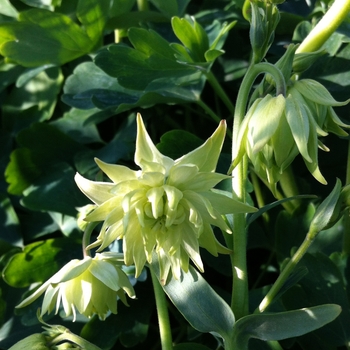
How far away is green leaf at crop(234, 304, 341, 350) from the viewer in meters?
0.55

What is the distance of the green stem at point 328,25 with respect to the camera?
0.64 m

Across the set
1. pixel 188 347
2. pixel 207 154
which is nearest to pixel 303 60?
pixel 207 154

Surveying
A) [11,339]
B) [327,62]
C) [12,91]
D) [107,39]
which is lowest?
[11,339]

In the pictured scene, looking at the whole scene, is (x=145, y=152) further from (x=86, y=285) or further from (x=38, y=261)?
(x=38, y=261)

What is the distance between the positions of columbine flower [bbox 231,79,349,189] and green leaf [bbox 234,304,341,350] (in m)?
0.13

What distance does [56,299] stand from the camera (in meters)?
0.64

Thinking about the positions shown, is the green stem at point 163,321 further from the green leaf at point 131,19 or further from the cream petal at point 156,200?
the green leaf at point 131,19

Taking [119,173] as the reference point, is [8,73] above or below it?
below

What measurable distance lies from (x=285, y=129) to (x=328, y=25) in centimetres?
18

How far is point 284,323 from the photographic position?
0.57 metres

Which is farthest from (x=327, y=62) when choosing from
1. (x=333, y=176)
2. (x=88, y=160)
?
(x=88, y=160)

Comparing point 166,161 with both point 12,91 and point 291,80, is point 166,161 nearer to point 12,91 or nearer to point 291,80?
point 291,80

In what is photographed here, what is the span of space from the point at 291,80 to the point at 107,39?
24.2 inches

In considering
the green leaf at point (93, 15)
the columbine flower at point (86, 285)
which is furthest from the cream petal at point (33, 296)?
the green leaf at point (93, 15)
